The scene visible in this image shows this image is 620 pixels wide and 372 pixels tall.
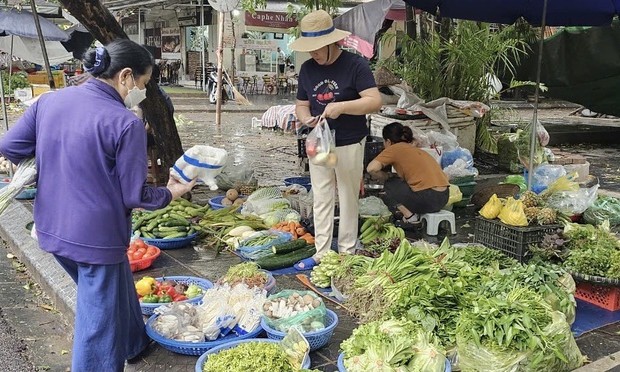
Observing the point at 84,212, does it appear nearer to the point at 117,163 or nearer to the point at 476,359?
the point at 117,163

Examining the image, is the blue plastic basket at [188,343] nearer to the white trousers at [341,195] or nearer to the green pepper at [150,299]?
the green pepper at [150,299]

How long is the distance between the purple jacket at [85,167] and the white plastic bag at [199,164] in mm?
184

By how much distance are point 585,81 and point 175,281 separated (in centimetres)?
1277

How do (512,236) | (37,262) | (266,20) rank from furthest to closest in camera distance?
(266,20)
(37,262)
(512,236)

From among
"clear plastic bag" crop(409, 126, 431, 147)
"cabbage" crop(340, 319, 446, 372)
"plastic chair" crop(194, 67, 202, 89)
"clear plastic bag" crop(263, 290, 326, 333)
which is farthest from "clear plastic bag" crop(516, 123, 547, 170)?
"plastic chair" crop(194, 67, 202, 89)

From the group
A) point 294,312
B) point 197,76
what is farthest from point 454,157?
point 197,76

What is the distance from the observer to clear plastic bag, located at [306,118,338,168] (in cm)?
454

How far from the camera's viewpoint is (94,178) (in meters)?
2.85

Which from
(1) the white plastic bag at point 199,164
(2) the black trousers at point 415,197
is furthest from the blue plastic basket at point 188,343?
(2) the black trousers at point 415,197

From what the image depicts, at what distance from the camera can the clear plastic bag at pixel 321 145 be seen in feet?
14.9

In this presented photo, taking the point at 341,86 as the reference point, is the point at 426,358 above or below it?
below

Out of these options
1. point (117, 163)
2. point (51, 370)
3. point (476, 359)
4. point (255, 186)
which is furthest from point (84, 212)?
point (255, 186)

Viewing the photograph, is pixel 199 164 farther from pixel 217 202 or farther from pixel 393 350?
pixel 217 202

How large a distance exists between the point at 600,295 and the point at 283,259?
2585mm
